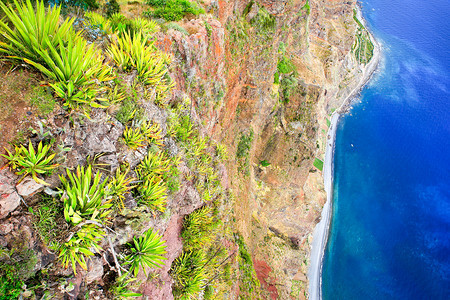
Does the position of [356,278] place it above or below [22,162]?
below

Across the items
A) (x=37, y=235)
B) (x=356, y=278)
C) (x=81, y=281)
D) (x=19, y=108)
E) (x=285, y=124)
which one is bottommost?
(x=356, y=278)

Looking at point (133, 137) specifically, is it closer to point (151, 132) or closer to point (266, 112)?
point (151, 132)

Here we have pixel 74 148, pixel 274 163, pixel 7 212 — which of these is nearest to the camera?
pixel 7 212

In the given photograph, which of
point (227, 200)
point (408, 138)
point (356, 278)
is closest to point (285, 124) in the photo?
point (227, 200)

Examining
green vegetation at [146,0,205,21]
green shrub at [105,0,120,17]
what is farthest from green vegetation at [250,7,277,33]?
green shrub at [105,0,120,17]

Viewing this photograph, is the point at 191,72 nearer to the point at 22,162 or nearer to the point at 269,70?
the point at 22,162

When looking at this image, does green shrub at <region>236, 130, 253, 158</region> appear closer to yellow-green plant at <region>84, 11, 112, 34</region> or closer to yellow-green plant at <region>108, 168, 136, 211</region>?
yellow-green plant at <region>84, 11, 112, 34</region>

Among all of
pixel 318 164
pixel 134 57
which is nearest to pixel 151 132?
pixel 134 57

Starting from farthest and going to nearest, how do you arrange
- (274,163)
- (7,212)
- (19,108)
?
1. (274,163)
2. (19,108)
3. (7,212)
